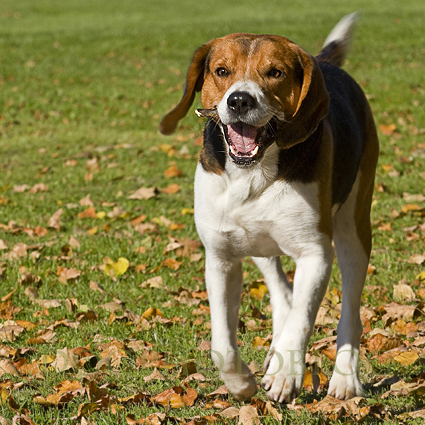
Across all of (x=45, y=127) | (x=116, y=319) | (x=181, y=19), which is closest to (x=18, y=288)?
(x=116, y=319)

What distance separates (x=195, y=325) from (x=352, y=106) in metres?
1.82

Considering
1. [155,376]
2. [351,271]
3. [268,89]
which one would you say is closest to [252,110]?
[268,89]

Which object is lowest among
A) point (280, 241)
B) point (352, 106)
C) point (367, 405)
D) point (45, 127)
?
point (45, 127)

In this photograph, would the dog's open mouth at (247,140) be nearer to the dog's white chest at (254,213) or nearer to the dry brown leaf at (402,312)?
the dog's white chest at (254,213)

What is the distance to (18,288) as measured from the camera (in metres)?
5.64

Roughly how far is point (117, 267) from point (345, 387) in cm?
274

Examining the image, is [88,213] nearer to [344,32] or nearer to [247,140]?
[344,32]

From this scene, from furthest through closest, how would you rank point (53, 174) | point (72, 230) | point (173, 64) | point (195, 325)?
point (173, 64) < point (53, 174) < point (72, 230) < point (195, 325)

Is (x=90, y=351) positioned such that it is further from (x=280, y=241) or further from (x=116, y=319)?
(x=280, y=241)

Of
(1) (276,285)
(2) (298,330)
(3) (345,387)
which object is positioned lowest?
(3) (345,387)

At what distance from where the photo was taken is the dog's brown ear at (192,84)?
3.56 m

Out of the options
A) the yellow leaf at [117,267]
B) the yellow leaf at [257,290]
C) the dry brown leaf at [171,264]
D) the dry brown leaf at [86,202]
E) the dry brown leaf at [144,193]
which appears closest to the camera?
the yellow leaf at [257,290]

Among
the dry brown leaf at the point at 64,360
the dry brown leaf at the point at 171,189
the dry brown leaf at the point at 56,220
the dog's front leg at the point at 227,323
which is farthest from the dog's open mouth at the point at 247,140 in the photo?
the dry brown leaf at the point at 171,189

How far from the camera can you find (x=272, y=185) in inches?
139
